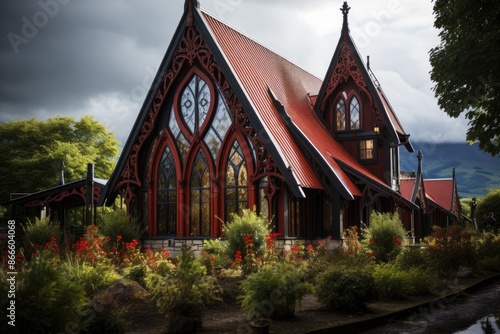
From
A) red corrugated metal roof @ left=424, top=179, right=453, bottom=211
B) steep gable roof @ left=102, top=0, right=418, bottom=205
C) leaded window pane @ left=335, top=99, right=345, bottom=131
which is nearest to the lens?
steep gable roof @ left=102, top=0, right=418, bottom=205

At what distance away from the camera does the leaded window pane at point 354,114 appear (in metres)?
28.0

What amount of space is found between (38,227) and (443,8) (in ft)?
58.4

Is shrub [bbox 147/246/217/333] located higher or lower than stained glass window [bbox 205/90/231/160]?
lower

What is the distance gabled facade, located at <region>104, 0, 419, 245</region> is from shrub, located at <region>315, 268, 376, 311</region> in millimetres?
8622

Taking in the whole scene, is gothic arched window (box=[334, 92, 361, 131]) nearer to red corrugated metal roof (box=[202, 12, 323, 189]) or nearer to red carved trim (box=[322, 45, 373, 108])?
red carved trim (box=[322, 45, 373, 108])

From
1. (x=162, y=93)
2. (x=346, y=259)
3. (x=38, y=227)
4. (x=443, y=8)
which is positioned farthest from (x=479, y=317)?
(x=38, y=227)

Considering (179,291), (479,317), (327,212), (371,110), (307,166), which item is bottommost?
(479,317)

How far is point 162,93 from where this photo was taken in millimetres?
23766

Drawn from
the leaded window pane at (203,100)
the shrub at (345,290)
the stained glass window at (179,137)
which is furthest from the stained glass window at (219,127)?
the shrub at (345,290)

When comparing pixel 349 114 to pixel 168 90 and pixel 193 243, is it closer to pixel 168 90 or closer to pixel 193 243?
pixel 168 90

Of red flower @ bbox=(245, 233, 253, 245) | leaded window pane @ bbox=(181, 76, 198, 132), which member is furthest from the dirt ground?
leaded window pane @ bbox=(181, 76, 198, 132)

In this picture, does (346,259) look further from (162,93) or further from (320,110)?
(320,110)

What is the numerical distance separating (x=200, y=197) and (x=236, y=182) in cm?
184

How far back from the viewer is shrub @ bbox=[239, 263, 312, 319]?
9.60m
